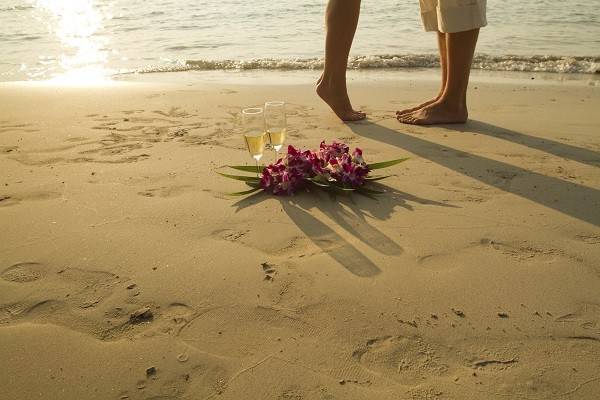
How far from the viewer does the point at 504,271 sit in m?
1.76

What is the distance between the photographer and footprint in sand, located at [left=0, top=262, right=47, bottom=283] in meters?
1.75

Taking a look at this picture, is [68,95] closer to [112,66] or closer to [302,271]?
[112,66]

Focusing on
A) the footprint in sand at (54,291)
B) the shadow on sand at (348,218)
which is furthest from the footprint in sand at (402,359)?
the footprint in sand at (54,291)

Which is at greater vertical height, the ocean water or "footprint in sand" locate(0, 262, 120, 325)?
the ocean water

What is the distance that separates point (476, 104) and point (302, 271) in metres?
3.02

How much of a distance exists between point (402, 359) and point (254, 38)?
23.9ft

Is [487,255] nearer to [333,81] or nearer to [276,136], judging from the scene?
[276,136]

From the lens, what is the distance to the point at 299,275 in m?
1.76

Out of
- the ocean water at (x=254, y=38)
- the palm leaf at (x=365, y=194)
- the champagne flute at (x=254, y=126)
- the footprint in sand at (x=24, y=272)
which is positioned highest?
the ocean water at (x=254, y=38)

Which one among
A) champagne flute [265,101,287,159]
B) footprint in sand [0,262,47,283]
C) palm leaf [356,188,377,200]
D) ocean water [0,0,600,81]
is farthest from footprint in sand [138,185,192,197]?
ocean water [0,0,600,81]

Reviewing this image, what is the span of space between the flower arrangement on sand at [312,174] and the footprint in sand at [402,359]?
1.03 meters

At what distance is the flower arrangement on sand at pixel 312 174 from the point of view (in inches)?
94.5

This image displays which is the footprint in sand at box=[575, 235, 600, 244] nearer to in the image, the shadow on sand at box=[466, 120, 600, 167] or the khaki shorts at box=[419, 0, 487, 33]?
the shadow on sand at box=[466, 120, 600, 167]

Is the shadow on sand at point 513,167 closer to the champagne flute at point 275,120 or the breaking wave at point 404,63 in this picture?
Result: the champagne flute at point 275,120
